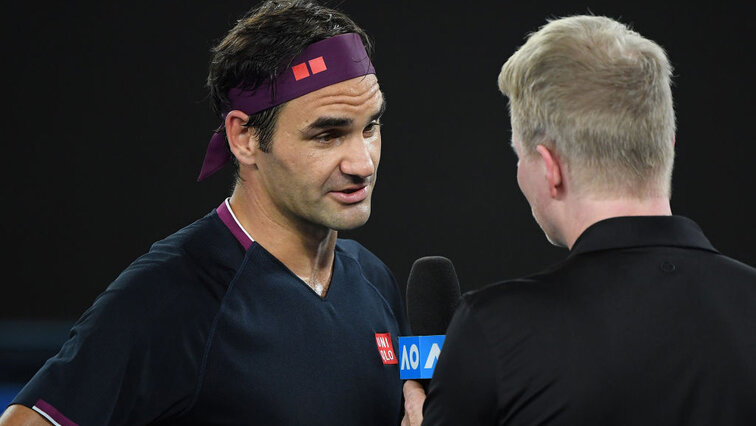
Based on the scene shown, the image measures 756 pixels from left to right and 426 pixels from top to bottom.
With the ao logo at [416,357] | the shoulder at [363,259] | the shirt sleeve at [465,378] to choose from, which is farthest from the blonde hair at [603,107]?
the shoulder at [363,259]

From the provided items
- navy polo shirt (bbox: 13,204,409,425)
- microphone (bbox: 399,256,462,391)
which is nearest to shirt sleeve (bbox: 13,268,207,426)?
navy polo shirt (bbox: 13,204,409,425)

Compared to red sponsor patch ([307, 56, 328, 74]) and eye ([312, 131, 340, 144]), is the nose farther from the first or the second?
red sponsor patch ([307, 56, 328, 74])

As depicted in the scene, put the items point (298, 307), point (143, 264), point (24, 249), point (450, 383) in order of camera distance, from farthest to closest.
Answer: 1. point (24, 249)
2. point (298, 307)
3. point (143, 264)
4. point (450, 383)

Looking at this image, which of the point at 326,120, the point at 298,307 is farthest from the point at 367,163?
the point at 298,307

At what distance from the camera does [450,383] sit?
103 cm

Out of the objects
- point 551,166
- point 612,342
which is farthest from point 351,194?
point 612,342

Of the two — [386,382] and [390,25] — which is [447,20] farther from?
[386,382]

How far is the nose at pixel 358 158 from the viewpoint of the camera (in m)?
1.61

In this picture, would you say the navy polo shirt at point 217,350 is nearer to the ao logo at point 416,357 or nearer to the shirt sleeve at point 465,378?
the ao logo at point 416,357

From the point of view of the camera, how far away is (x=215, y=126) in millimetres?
3475

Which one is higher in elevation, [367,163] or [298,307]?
[367,163]

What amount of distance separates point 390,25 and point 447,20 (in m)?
0.22

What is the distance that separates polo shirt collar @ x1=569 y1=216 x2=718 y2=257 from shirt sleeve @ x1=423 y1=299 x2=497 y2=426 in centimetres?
16

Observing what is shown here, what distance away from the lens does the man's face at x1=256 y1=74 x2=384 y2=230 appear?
162cm
